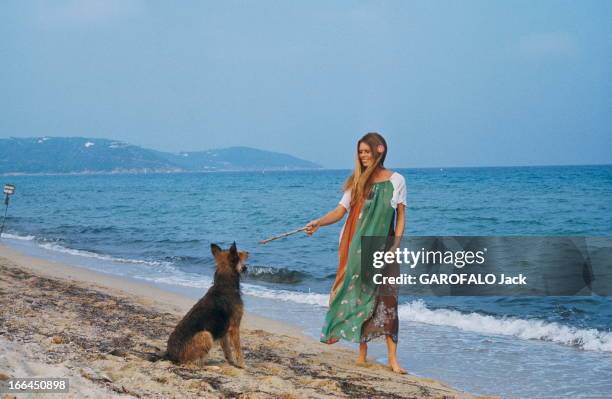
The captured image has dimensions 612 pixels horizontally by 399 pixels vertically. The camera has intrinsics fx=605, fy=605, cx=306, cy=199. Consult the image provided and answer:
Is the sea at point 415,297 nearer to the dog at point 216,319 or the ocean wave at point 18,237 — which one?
the ocean wave at point 18,237

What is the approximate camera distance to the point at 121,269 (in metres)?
14.3

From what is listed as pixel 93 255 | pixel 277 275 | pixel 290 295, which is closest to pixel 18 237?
pixel 93 255

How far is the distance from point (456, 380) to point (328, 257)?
414 inches

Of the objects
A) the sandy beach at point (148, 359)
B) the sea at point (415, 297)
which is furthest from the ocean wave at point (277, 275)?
the sandy beach at point (148, 359)

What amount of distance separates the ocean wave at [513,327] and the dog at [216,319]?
4.41m

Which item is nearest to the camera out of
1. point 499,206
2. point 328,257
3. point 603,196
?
point 328,257

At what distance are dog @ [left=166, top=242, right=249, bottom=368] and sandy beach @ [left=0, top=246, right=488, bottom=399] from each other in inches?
5.6

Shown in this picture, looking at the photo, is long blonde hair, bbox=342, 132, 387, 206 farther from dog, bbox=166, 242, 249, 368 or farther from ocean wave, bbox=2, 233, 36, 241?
ocean wave, bbox=2, 233, 36, 241

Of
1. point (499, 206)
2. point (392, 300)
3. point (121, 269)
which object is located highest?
point (499, 206)

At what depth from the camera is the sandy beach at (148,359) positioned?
4.49 meters

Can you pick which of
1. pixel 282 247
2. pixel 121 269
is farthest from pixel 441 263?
pixel 121 269

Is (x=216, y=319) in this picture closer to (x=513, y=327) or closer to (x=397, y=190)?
(x=397, y=190)

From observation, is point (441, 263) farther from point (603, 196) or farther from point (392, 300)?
point (603, 196)

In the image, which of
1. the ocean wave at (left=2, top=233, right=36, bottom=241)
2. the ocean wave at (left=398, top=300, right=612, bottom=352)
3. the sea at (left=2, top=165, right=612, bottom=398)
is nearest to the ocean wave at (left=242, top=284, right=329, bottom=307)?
the sea at (left=2, top=165, right=612, bottom=398)
